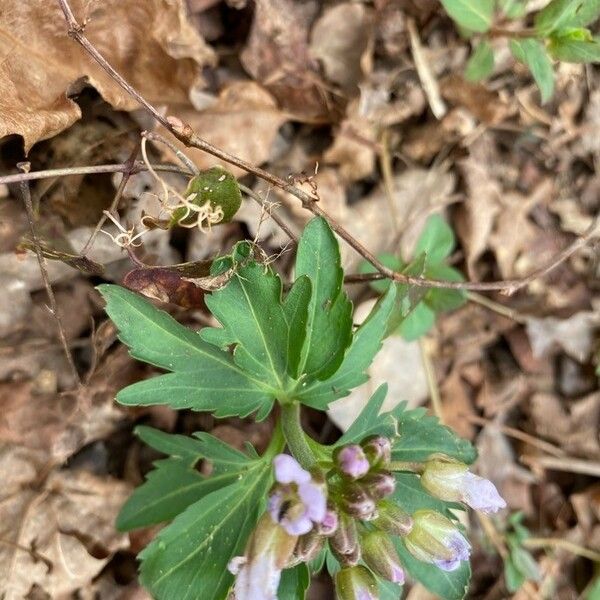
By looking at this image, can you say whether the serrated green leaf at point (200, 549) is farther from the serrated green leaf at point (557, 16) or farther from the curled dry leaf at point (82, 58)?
the serrated green leaf at point (557, 16)

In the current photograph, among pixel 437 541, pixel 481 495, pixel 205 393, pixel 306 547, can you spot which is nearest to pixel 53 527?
pixel 205 393

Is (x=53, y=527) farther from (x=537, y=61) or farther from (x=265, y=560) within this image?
(x=537, y=61)

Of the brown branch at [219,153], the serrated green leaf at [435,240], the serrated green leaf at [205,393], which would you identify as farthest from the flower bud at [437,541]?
the serrated green leaf at [435,240]

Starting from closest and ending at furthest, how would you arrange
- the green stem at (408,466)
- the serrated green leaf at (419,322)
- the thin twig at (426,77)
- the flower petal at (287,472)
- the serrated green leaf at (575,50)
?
the flower petal at (287,472), the green stem at (408,466), the serrated green leaf at (575,50), the serrated green leaf at (419,322), the thin twig at (426,77)

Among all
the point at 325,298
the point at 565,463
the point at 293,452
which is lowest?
the point at 565,463

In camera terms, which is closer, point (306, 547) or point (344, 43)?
point (306, 547)

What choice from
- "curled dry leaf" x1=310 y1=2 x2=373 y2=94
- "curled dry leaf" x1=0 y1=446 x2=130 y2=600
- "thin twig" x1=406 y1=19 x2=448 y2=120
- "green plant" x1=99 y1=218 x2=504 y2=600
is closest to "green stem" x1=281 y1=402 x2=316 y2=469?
"green plant" x1=99 y1=218 x2=504 y2=600
